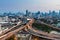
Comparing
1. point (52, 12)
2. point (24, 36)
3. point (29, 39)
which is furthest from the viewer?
A: point (52, 12)

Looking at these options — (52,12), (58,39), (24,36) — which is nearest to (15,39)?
(24,36)

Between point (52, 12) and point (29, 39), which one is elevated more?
point (29, 39)

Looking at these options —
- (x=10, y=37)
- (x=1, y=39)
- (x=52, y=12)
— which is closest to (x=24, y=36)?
(x=10, y=37)

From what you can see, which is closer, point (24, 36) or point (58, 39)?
point (58, 39)

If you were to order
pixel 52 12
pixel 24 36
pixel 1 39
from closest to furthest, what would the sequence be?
1. pixel 1 39
2. pixel 24 36
3. pixel 52 12

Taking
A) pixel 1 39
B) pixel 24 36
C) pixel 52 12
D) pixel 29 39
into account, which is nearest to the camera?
pixel 1 39

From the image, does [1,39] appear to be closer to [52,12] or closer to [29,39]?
[29,39]

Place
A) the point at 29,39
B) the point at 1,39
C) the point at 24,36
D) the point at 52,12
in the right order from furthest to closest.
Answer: the point at 52,12 → the point at 24,36 → the point at 29,39 → the point at 1,39

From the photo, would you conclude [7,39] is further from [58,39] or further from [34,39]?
[58,39]

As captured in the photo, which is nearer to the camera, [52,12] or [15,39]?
[15,39]
